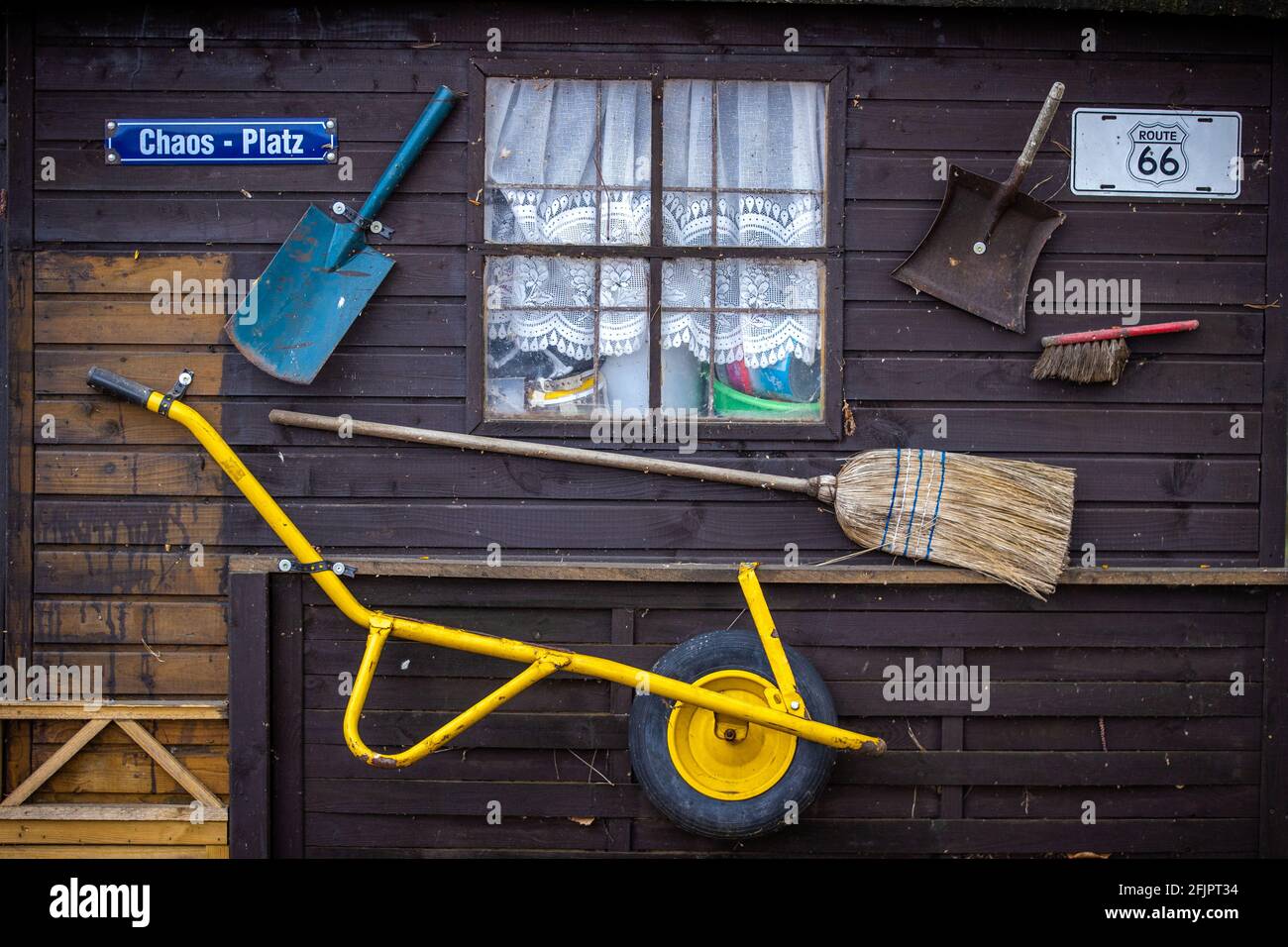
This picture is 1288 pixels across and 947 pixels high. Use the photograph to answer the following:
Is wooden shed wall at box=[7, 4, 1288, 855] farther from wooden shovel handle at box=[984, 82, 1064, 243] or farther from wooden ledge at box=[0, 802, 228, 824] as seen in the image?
wooden ledge at box=[0, 802, 228, 824]

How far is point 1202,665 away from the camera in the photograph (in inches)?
149

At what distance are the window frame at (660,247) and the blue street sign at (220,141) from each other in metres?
0.58

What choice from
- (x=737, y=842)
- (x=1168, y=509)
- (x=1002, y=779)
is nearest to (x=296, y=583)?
(x=737, y=842)

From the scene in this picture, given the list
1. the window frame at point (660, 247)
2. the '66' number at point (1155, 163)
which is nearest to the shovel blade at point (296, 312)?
the window frame at point (660, 247)

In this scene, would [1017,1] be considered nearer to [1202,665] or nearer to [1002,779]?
[1202,665]

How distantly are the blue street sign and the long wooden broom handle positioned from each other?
96 centimetres

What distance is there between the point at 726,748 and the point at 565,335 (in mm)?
1623

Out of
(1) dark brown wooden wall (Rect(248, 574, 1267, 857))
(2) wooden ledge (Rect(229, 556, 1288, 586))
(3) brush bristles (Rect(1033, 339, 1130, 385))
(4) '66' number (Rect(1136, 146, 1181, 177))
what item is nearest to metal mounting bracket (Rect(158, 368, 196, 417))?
(2) wooden ledge (Rect(229, 556, 1288, 586))

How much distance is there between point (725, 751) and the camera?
3592mm

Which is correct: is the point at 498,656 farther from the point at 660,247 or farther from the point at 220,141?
the point at 220,141

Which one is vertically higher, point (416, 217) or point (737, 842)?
Answer: point (416, 217)

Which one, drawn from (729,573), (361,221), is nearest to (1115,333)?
(729,573)

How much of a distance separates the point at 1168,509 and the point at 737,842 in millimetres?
2045
